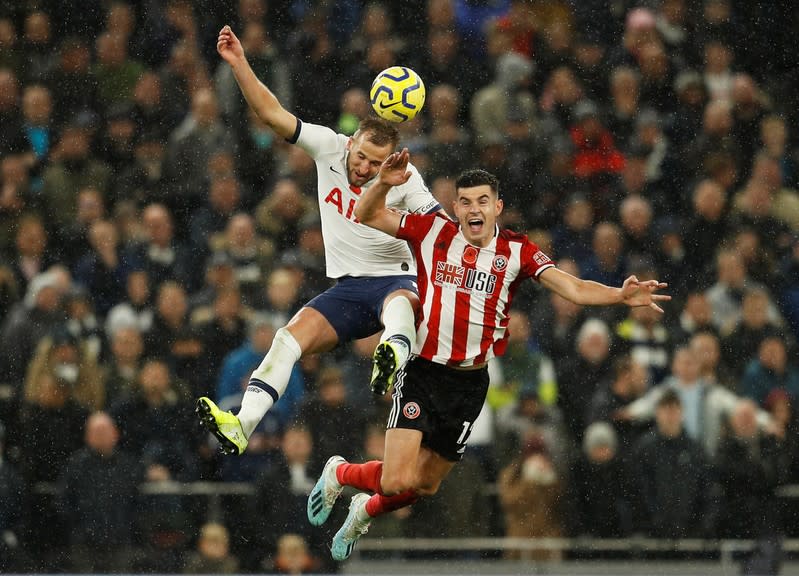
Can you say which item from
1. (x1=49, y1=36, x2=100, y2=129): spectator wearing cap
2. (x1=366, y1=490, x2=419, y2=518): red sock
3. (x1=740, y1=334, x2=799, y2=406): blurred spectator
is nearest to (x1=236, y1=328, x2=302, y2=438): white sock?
(x1=366, y1=490, x2=419, y2=518): red sock

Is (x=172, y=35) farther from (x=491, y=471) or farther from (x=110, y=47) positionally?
(x=491, y=471)

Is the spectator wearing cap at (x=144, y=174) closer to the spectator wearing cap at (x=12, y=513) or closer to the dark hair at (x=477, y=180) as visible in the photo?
the spectator wearing cap at (x=12, y=513)

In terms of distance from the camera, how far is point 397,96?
26.3 ft

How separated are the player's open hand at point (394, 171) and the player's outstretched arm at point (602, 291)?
98cm

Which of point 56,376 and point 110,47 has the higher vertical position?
point 110,47

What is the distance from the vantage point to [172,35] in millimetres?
13531

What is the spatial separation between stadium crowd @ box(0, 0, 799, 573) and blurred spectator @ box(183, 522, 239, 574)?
20mm

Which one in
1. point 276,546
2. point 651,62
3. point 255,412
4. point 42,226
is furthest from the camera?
point 651,62

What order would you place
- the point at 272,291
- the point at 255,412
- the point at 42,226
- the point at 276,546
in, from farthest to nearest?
the point at 42,226
the point at 272,291
the point at 276,546
the point at 255,412

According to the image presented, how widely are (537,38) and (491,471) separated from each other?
429cm

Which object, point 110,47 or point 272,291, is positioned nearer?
point 272,291

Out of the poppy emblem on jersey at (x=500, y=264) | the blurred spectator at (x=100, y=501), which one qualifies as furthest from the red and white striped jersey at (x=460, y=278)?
the blurred spectator at (x=100, y=501)

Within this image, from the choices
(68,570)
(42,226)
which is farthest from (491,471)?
(42,226)

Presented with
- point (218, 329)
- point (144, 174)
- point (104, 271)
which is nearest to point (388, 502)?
point (218, 329)
